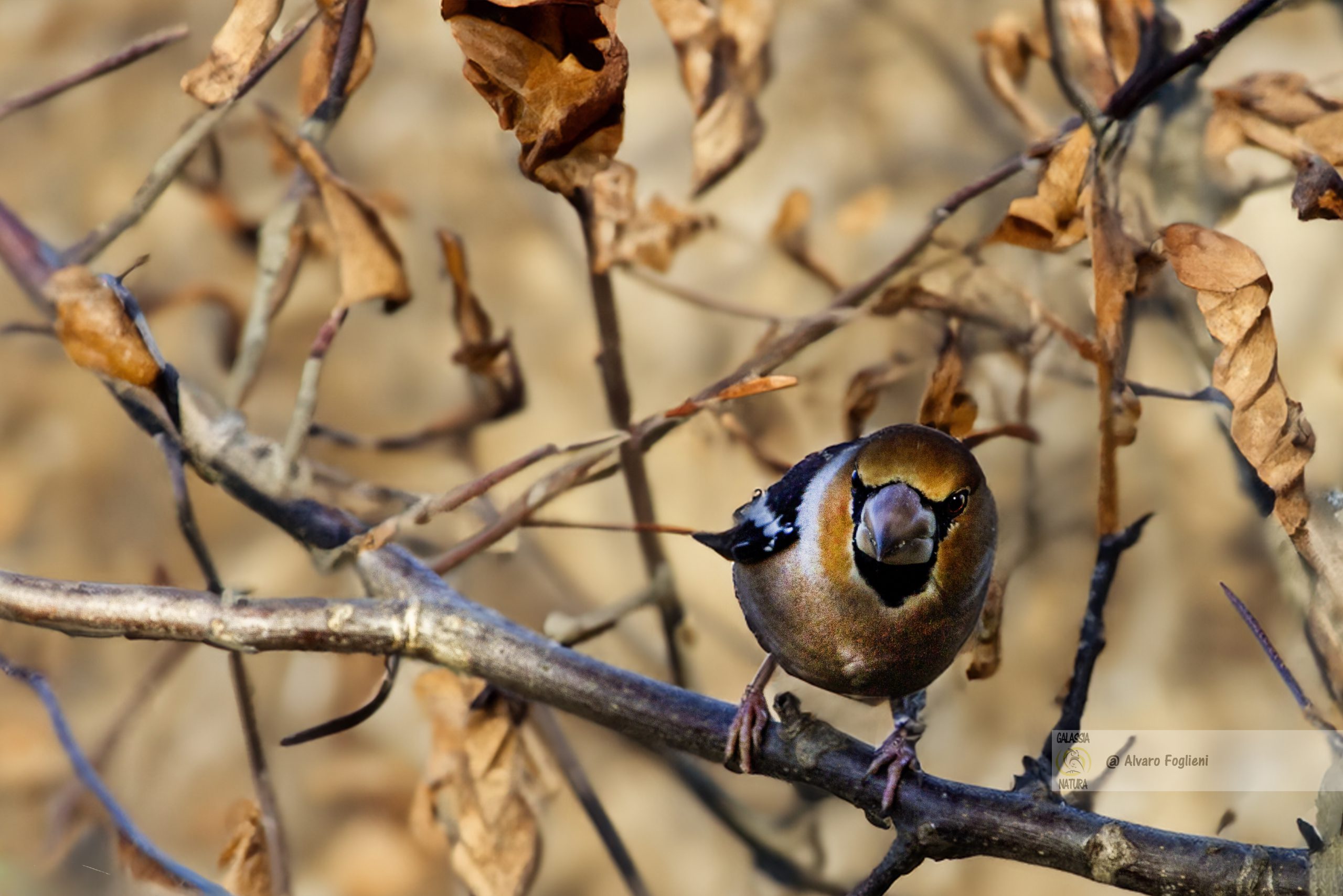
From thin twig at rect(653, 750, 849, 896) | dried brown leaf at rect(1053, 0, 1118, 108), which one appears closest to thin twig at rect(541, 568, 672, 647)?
thin twig at rect(653, 750, 849, 896)

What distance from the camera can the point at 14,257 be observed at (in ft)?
2.13

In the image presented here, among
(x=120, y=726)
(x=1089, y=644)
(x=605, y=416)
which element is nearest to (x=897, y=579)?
(x=1089, y=644)

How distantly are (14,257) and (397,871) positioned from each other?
0.48m

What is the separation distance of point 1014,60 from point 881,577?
48 centimetres

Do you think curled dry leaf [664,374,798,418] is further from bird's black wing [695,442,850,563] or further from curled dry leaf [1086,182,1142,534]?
curled dry leaf [1086,182,1142,534]

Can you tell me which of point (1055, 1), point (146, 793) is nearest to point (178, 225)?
point (146, 793)

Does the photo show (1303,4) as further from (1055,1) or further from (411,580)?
(411,580)

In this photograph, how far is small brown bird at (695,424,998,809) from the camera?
0.42 meters

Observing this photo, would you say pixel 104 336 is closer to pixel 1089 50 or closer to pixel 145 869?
pixel 145 869

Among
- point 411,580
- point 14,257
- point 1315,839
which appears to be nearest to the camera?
point 1315,839

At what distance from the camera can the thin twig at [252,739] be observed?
1.86 feet

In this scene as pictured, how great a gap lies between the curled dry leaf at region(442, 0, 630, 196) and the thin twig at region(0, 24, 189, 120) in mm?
303

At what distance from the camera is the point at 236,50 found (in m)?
0.45

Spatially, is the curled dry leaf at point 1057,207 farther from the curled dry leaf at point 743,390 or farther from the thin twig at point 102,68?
the thin twig at point 102,68
